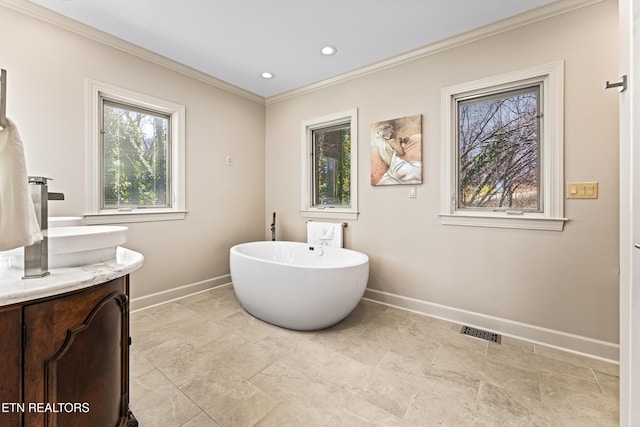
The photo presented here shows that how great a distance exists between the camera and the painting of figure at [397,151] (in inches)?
106

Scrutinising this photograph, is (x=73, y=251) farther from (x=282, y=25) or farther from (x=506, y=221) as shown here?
(x=506, y=221)

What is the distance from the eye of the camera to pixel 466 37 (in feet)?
7.88

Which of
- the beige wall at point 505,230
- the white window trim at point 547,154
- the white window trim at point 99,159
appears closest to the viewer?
the beige wall at point 505,230

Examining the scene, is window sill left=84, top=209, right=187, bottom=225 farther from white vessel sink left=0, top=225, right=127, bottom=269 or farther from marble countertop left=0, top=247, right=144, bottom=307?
marble countertop left=0, top=247, right=144, bottom=307

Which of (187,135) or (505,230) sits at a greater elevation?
(187,135)

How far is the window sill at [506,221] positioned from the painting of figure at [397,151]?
19.1 inches

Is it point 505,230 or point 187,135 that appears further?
point 187,135

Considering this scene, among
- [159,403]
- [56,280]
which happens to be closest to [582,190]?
[56,280]

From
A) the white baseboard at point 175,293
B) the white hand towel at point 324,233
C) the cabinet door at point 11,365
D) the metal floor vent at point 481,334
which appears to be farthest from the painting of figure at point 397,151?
the cabinet door at point 11,365

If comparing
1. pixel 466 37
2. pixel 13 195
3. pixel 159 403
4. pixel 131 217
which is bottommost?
pixel 159 403

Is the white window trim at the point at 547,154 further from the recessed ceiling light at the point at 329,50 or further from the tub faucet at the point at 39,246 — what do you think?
the tub faucet at the point at 39,246

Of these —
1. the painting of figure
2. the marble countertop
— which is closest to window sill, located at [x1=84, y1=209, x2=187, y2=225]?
the marble countertop

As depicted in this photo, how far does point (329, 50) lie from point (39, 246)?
8.75ft

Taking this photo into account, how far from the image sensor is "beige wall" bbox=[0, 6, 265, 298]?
2.11m
